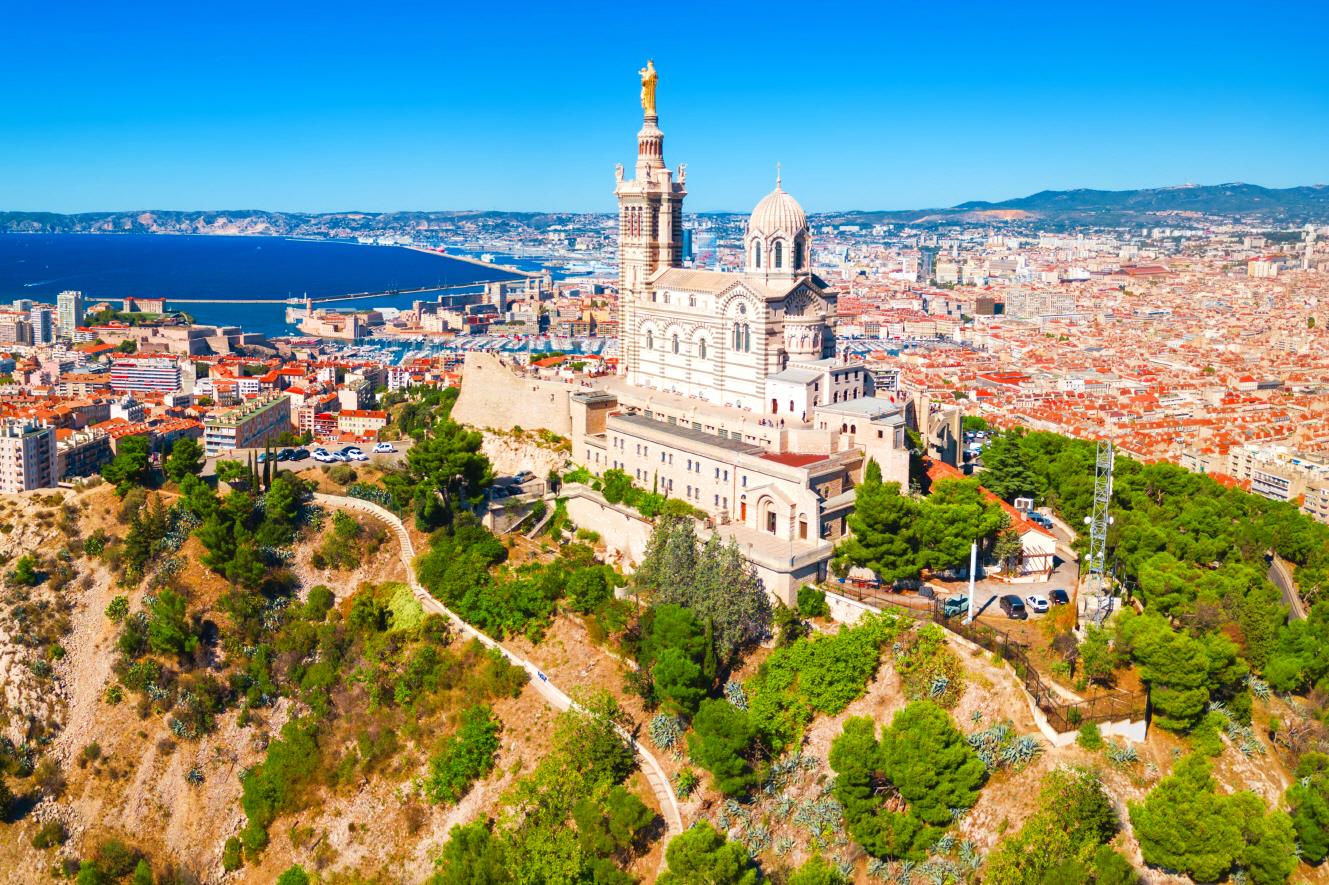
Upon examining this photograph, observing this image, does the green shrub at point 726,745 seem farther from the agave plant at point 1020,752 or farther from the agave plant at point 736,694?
the agave plant at point 1020,752

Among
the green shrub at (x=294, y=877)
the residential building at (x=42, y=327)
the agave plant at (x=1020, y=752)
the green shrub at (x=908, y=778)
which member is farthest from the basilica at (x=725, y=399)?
the residential building at (x=42, y=327)

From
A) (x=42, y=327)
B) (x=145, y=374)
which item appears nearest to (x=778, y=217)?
(x=145, y=374)

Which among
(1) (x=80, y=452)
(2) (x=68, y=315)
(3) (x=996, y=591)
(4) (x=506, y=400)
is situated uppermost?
(4) (x=506, y=400)

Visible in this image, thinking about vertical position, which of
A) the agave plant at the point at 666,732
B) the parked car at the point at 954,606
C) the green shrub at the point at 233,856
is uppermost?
the parked car at the point at 954,606

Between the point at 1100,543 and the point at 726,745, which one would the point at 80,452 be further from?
the point at 1100,543

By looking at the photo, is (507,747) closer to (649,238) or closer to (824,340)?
(824,340)

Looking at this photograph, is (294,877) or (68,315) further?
(68,315)
